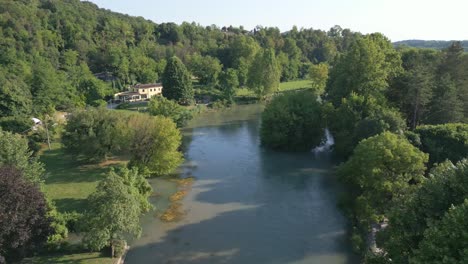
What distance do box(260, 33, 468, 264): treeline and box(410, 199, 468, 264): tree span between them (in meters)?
0.02

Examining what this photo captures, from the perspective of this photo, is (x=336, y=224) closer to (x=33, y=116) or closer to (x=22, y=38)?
(x=33, y=116)

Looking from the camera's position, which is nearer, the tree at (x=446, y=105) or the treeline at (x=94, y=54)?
the tree at (x=446, y=105)

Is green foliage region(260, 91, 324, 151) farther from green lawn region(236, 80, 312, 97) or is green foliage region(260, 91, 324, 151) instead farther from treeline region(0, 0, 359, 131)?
green lawn region(236, 80, 312, 97)

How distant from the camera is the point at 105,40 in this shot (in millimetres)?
87938

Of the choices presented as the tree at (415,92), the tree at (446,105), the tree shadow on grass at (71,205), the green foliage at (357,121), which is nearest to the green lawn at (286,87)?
the green foliage at (357,121)

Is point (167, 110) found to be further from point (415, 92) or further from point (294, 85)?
point (294, 85)

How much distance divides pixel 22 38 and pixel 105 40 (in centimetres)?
2026

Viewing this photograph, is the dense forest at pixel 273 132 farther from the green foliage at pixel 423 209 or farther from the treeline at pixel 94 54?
the treeline at pixel 94 54

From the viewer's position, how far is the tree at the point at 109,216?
1642cm

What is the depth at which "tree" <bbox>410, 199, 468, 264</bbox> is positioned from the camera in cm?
824

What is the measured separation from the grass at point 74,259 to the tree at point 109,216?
436mm

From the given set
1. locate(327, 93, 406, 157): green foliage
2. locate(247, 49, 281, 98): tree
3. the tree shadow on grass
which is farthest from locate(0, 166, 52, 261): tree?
locate(247, 49, 281, 98): tree

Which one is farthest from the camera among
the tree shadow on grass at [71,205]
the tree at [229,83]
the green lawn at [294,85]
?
the green lawn at [294,85]

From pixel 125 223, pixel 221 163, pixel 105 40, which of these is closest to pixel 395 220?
pixel 125 223
